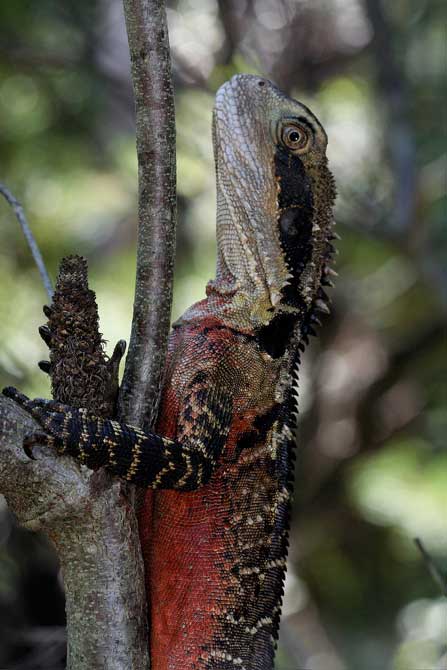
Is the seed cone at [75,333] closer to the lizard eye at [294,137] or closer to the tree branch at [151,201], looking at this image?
the tree branch at [151,201]

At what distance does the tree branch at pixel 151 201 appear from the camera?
12.3 ft

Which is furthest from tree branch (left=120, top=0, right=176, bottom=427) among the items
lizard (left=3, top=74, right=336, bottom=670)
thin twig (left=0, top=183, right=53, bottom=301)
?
thin twig (left=0, top=183, right=53, bottom=301)

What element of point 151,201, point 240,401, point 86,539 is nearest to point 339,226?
point 240,401

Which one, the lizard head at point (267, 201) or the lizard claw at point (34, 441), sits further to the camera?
the lizard head at point (267, 201)

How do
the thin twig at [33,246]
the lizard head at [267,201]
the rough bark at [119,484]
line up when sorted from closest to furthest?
the rough bark at [119,484]
the thin twig at [33,246]
the lizard head at [267,201]

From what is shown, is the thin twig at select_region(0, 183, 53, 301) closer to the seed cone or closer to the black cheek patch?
the seed cone

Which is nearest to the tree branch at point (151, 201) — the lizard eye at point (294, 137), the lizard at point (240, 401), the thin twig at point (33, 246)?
the lizard at point (240, 401)

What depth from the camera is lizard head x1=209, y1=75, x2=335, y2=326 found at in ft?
15.5

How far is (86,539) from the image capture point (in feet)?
11.3

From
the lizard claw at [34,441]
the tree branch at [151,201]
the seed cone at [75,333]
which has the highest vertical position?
the tree branch at [151,201]

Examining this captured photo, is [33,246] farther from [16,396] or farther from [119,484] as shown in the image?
[119,484]

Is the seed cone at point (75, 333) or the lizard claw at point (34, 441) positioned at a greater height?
the seed cone at point (75, 333)

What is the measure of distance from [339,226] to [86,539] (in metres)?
6.24

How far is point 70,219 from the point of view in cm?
938
